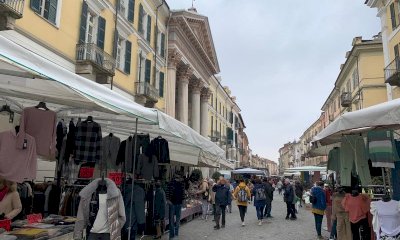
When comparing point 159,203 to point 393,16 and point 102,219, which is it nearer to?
point 102,219

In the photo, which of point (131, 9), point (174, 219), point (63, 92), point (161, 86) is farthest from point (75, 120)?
point (161, 86)

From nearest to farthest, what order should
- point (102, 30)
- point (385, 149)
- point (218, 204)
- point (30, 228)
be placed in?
point (30, 228) < point (385, 149) < point (218, 204) < point (102, 30)

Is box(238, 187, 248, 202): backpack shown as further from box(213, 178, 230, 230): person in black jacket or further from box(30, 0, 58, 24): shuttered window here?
box(30, 0, 58, 24): shuttered window

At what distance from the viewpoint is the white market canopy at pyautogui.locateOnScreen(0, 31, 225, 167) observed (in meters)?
3.46

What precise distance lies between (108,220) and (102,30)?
13.0 m

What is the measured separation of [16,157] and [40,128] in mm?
623

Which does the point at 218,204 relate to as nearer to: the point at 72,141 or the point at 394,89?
the point at 72,141

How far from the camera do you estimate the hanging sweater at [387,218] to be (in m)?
5.79

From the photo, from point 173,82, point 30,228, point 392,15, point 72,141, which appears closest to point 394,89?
point 392,15

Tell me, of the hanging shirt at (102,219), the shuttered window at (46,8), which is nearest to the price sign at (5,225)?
the hanging shirt at (102,219)

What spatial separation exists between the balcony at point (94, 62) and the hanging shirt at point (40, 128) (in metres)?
9.80

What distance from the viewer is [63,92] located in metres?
5.26

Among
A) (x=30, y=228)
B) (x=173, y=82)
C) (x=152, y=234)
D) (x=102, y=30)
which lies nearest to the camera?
(x=30, y=228)

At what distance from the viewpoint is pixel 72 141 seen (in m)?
6.53
